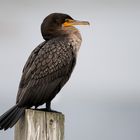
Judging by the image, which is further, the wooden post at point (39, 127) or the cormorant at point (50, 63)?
the cormorant at point (50, 63)

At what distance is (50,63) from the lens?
29.9ft

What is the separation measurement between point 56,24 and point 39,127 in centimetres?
245

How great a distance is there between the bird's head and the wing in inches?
9.8

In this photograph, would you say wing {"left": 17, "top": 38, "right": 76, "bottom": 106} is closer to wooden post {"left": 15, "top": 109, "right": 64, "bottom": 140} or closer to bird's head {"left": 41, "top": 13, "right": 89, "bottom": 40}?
bird's head {"left": 41, "top": 13, "right": 89, "bottom": 40}

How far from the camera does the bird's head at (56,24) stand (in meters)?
9.66

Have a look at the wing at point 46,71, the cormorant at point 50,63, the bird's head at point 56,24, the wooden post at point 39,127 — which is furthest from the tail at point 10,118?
the bird's head at point 56,24

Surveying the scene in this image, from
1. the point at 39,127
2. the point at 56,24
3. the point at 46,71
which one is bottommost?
the point at 39,127

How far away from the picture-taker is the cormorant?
8734 millimetres

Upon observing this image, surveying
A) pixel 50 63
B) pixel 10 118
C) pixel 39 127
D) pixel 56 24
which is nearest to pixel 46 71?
pixel 50 63

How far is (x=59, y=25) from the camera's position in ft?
32.0

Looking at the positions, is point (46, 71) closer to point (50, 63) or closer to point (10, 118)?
point (50, 63)

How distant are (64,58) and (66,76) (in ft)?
0.61

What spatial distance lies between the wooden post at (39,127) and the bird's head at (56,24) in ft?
6.88

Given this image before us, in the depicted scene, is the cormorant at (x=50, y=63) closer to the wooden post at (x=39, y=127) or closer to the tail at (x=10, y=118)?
the tail at (x=10, y=118)
